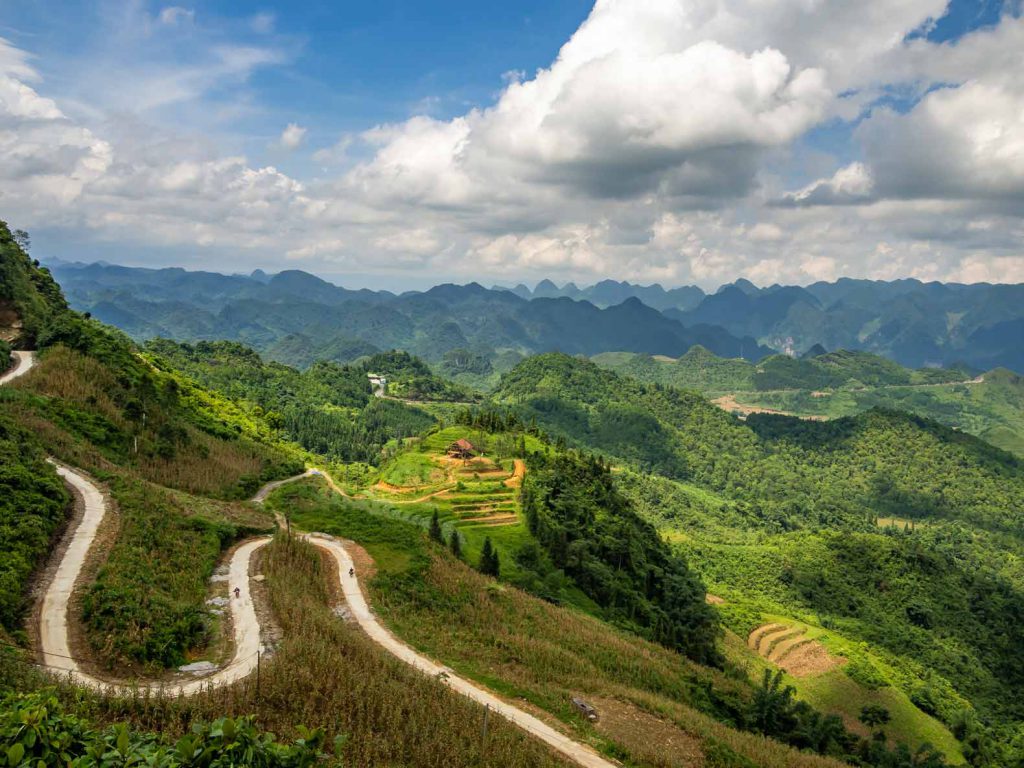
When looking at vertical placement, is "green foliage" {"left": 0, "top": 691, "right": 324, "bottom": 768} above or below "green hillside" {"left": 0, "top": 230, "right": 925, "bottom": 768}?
above

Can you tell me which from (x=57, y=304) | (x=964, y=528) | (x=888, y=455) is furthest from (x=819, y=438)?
(x=57, y=304)

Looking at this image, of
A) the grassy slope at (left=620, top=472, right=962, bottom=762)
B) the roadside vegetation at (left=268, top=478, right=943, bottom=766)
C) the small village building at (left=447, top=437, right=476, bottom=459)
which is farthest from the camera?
the small village building at (left=447, top=437, right=476, bottom=459)

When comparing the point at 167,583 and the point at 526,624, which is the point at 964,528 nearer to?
the point at 526,624

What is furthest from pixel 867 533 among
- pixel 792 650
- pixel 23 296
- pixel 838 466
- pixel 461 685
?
pixel 23 296

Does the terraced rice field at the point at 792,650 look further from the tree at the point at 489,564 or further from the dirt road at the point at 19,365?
the dirt road at the point at 19,365

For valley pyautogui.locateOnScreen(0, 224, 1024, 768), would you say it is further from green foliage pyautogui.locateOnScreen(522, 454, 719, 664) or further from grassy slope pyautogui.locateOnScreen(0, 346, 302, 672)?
green foliage pyautogui.locateOnScreen(522, 454, 719, 664)

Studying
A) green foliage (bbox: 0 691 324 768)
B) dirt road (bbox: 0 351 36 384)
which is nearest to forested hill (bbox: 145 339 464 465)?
dirt road (bbox: 0 351 36 384)
